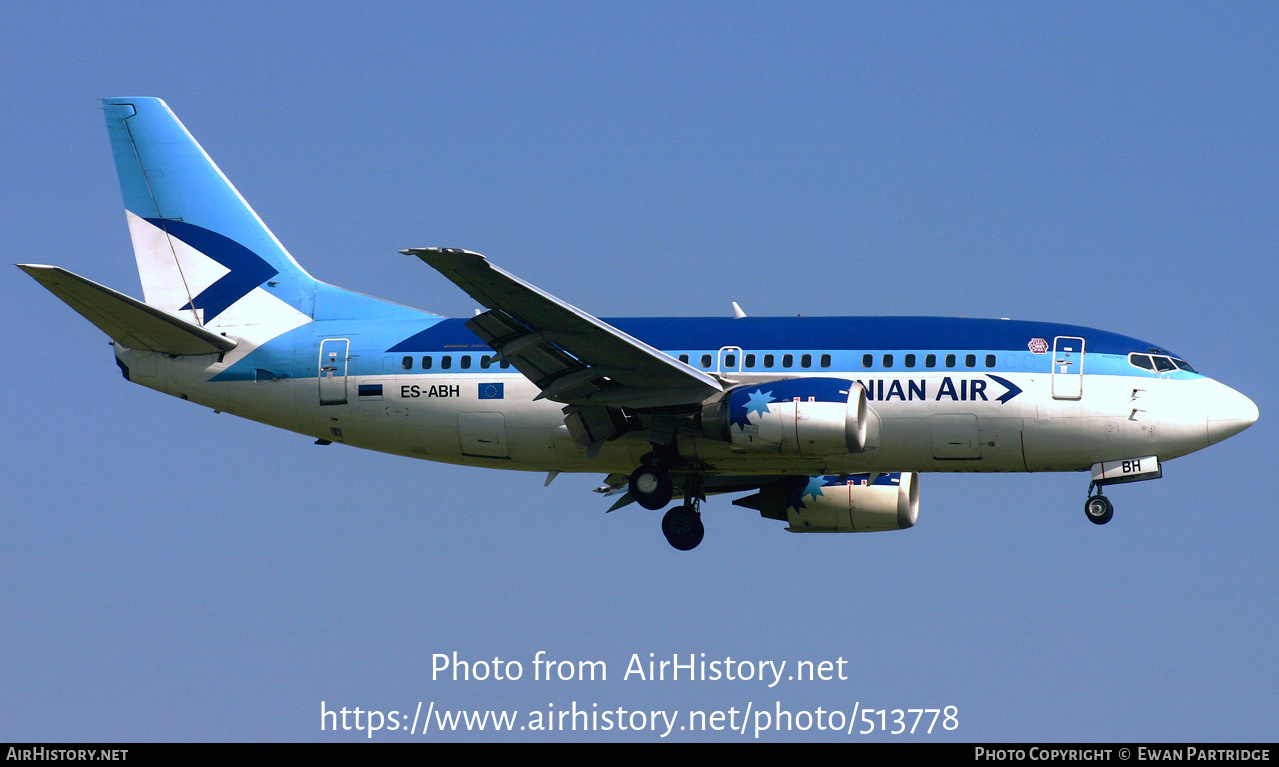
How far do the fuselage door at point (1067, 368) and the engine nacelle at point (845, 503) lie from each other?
6.41 m

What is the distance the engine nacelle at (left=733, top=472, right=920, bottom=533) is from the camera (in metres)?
37.8

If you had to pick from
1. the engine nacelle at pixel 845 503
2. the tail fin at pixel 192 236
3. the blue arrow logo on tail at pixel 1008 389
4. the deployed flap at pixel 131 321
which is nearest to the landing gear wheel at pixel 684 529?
the engine nacelle at pixel 845 503

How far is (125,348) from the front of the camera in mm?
35844

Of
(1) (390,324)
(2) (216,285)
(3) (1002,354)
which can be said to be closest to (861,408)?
(3) (1002,354)

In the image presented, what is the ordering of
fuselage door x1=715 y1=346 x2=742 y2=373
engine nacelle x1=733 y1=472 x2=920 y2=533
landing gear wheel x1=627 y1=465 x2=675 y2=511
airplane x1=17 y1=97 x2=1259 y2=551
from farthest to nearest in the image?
engine nacelle x1=733 y1=472 x2=920 y2=533 < landing gear wheel x1=627 y1=465 x2=675 y2=511 < fuselage door x1=715 y1=346 x2=742 y2=373 < airplane x1=17 y1=97 x2=1259 y2=551

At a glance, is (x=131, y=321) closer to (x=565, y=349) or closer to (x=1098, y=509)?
(x=565, y=349)

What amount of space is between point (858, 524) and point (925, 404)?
6.72 metres

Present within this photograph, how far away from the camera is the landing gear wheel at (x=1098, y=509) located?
107 feet

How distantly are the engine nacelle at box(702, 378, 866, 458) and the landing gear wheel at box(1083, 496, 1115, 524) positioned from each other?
17.3 ft

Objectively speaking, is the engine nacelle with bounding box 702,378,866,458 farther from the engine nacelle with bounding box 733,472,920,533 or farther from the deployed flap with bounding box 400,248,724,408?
the engine nacelle with bounding box 733,472,920,533

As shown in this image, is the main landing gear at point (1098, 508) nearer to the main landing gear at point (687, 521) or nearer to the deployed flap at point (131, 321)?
the main landing gear at point (687, 521)

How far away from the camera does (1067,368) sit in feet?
107

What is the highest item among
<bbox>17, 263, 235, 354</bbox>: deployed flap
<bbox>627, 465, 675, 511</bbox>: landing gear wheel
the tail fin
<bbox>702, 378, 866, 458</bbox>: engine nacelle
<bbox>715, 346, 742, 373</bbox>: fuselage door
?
the tail fin

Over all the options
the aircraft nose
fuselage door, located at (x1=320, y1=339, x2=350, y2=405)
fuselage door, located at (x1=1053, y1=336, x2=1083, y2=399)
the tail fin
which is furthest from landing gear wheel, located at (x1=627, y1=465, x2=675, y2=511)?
the aircraft nose
